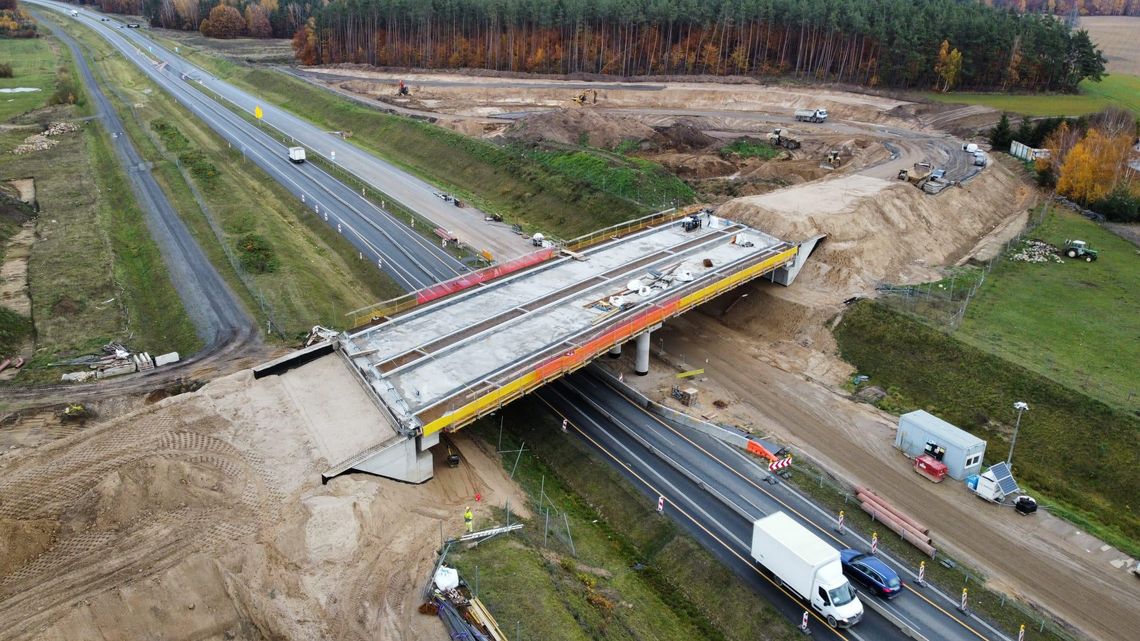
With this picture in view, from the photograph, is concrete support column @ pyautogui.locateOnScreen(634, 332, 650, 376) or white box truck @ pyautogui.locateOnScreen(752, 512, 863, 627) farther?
concrete support column @ pyautogui.locateOnScreen(634, 332, 650, 376)

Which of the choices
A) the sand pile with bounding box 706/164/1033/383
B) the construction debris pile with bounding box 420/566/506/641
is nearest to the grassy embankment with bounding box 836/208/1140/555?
the sand pile with bounding box 706/164/1033/383

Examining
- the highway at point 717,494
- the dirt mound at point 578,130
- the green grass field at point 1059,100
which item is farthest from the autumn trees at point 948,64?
the highway at point 717,494

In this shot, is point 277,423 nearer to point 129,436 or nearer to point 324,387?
point 324,387

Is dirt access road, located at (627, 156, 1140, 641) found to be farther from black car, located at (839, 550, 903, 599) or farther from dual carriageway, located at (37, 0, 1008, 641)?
black car, located at (839, 550, 903, 599)

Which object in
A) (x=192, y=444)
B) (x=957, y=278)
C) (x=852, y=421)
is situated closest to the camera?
(x=192, y=444)

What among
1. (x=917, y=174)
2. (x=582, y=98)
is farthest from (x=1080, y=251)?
(x=582, y=98)

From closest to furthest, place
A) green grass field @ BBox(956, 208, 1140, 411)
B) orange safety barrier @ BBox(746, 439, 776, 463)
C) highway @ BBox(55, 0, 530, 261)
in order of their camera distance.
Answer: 1. orange safety barrier @ BBox(746, 439, 776, 463)
2. green grass field @ BBox(956, 208, 1140, 411)
3. highway @ BBox(55, 0, 530, 261)

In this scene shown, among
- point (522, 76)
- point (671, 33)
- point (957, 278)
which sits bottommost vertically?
point (957, 278)

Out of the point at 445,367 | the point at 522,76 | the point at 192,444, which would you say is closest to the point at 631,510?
the point at 445,367
